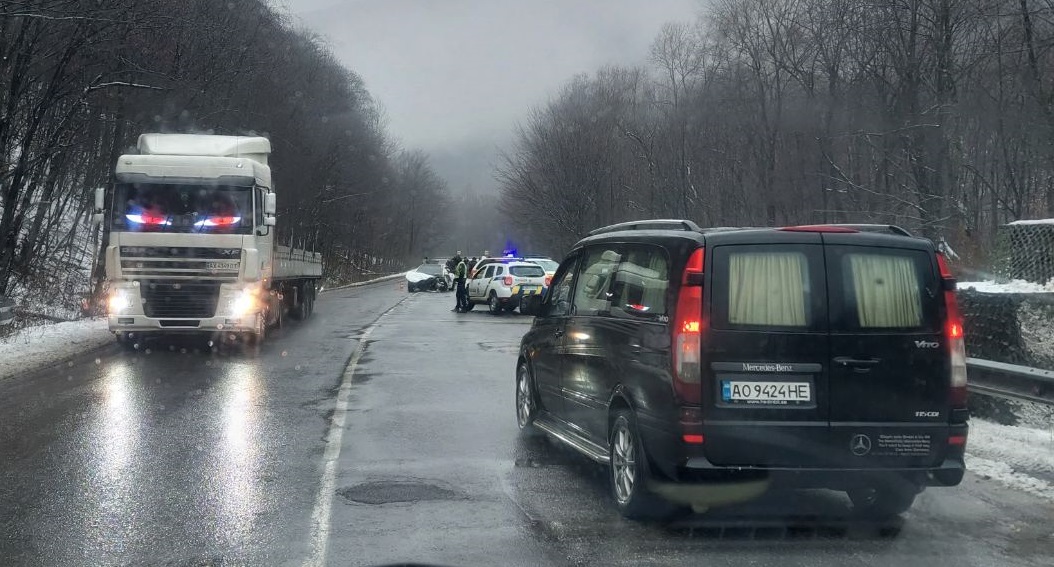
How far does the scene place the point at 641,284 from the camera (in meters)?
6.39

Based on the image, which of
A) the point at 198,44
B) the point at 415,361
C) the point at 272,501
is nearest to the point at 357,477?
the point at 272,501

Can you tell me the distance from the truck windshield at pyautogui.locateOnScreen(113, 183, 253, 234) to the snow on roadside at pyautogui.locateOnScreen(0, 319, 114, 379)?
238 cm

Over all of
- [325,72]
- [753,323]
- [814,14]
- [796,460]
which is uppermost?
[325,72]

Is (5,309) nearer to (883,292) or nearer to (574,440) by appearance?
(574,440)

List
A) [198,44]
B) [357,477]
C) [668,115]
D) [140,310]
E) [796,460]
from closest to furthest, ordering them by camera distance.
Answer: [796,460]
[357,477]
[140,310]
[198,44]
[668,115]

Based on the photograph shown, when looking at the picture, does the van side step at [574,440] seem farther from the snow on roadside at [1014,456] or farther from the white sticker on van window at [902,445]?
the snow on roadside at [1014,456]

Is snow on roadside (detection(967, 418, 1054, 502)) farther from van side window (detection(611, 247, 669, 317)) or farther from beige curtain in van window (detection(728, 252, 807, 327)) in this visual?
van side window (detection(611, 247, 669, 317))

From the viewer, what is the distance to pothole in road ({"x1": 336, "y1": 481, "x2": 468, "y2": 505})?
6578 millimetres

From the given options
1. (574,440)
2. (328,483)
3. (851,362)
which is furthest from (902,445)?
(328,483)

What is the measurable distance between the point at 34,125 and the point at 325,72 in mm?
57579

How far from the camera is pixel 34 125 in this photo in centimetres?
2092

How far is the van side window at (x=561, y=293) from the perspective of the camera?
317 inches

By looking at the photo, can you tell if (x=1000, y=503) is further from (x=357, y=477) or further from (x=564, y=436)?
(x=357, y=477)

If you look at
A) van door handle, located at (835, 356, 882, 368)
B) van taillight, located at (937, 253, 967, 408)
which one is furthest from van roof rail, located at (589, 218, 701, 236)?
van taillight, located at (937, 253, 967, 408)
